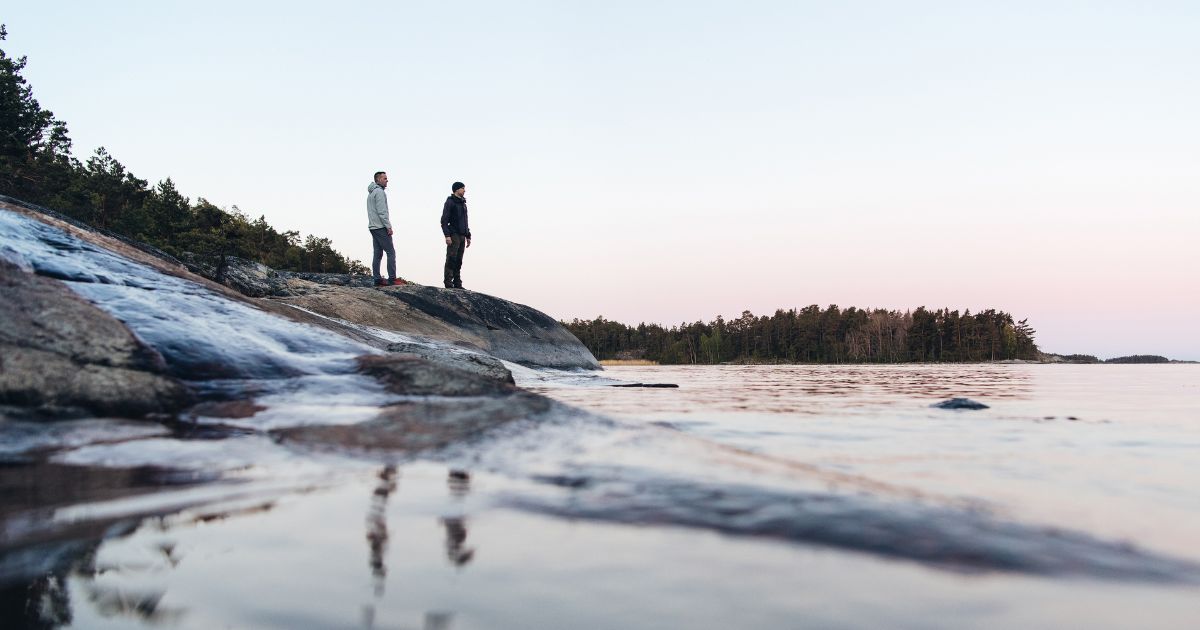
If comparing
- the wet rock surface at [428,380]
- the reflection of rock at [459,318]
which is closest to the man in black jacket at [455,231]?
the reflection of rock at [459,318]

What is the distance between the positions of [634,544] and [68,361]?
2762mm

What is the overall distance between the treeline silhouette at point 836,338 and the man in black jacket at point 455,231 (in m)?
71.7

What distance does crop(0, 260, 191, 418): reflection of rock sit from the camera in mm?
2705

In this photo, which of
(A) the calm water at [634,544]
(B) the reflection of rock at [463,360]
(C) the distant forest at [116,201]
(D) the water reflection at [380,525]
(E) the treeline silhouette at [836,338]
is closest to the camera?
(A) the calm water at [634,544]

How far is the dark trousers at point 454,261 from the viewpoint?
1221cm

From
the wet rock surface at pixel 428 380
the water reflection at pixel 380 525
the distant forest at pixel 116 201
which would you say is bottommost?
the water reflection at pixel 380 525

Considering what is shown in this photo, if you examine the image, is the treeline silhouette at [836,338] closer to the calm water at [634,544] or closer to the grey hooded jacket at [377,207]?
the grey hooded jacket at [377,207]

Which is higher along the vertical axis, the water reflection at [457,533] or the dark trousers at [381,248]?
the dark trousers at [381,248]

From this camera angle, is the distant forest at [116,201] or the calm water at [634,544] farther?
the distant forest at [116,201]

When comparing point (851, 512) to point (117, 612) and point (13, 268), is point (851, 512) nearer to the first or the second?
point (117, 612)

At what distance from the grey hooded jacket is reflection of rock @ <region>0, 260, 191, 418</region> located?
Result: 764 centimetres

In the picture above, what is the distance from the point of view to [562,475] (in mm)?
2176

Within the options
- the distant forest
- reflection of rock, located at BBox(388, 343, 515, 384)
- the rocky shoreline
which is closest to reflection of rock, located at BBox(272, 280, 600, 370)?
reflection of rock, located at BBox(388, 343, 515, 384)

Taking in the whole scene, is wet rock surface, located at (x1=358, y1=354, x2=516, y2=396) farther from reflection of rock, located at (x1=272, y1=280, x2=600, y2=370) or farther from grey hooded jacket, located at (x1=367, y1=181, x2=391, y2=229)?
grey hooded jacket, located at (x1=367, y1=181, x2=391, y2=229)
